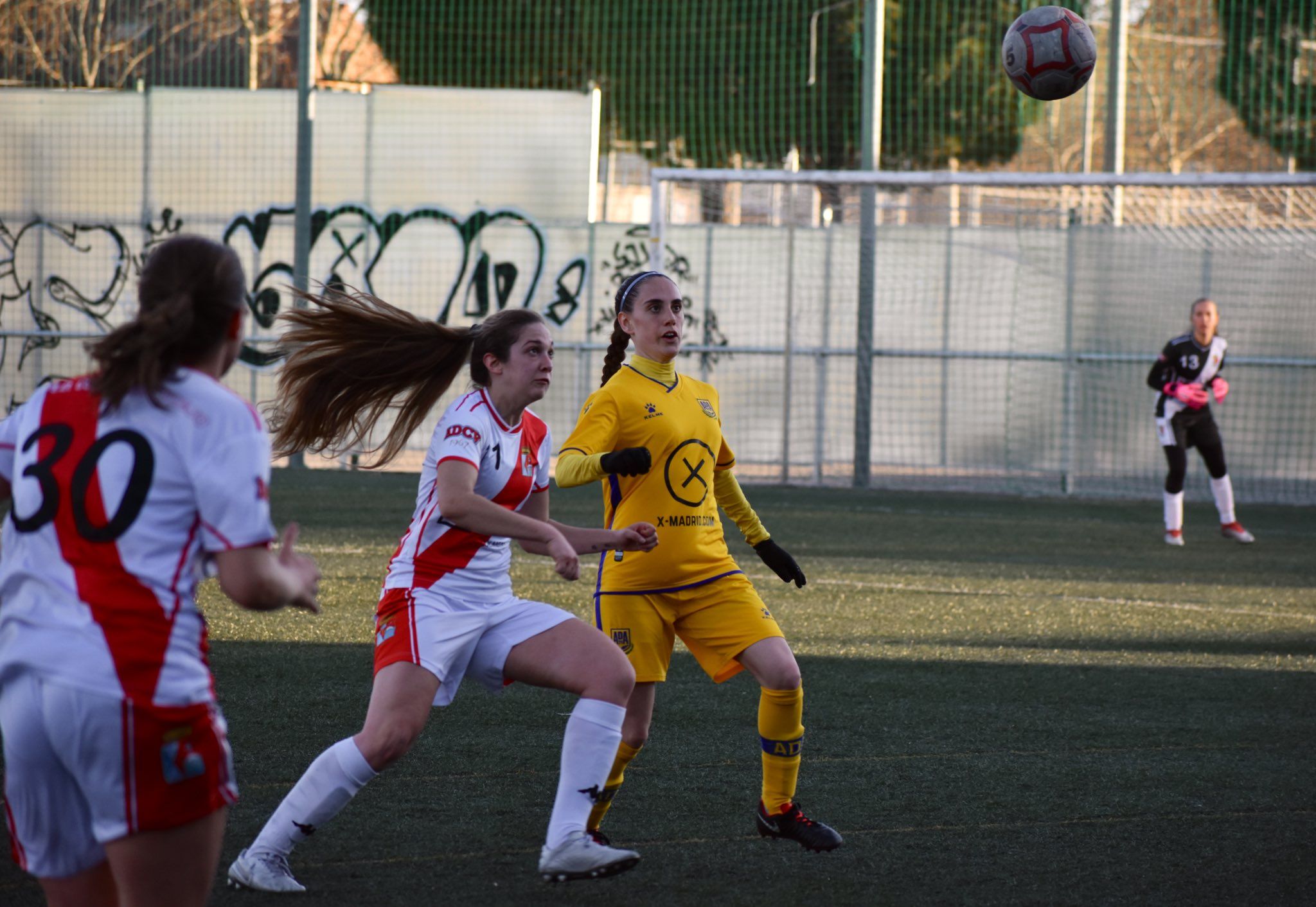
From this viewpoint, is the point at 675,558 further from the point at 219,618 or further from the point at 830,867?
the point at 219,618

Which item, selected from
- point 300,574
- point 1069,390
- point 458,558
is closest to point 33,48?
point 1069,390

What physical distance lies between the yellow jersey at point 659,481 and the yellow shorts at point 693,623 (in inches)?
1.7

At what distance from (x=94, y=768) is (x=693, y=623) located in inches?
96.4

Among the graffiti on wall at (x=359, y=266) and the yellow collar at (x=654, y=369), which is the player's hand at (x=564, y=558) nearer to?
the yellow collar at (x=654, y=369)

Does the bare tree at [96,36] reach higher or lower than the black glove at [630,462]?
higher

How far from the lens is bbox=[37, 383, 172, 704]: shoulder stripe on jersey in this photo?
2455 mm

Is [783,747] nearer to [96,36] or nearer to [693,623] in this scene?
[693,623]

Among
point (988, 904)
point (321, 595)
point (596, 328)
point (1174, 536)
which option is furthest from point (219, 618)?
point (596, 328)

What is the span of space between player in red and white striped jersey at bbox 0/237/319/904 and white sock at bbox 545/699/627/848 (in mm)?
1563

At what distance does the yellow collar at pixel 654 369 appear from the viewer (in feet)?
15.8

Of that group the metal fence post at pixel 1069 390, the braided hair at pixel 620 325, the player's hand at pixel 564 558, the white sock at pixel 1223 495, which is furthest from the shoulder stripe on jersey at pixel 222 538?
the metal fence post at pixel 1069 390

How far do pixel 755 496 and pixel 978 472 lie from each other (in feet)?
11.1

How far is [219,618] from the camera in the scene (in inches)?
330

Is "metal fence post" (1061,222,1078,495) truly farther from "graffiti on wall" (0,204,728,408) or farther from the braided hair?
the braided hair
